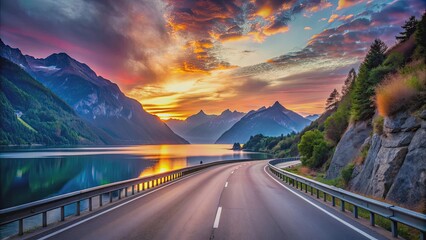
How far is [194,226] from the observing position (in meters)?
8.32

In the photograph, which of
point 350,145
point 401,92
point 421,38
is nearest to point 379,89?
point 401,92

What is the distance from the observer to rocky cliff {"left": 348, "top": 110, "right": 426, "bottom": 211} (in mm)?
10688

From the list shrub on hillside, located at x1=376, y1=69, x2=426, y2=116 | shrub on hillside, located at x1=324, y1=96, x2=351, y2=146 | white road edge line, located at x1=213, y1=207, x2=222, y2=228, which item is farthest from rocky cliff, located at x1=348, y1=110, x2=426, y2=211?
shrub on hillside, located at x1=324, y1=96, x2=351, y2=146

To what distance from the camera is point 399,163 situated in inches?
495

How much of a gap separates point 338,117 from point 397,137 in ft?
75.7

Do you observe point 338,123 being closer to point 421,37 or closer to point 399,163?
point 421,37

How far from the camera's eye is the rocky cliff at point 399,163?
10688 millimetres

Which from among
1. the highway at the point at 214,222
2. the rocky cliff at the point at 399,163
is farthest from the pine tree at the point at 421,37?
A: the highway at the point at 214,222

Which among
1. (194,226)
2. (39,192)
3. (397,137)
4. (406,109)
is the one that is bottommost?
(39,192)

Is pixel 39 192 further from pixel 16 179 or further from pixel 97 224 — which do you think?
pixel 97 224

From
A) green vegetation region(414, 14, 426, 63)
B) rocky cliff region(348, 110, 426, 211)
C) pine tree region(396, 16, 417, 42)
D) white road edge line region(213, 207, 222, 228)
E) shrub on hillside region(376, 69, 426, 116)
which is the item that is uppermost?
pine tree region(396, 16, 417, 42)

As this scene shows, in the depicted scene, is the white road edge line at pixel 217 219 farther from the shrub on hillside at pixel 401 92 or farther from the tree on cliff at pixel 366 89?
the tree on cliff at pixel 366 89

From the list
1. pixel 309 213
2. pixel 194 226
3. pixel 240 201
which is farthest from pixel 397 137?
pixel 194 226

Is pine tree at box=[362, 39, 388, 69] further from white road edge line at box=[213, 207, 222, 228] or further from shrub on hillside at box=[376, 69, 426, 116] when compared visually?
white road edge line at box=[213, 207, 222, 228]
